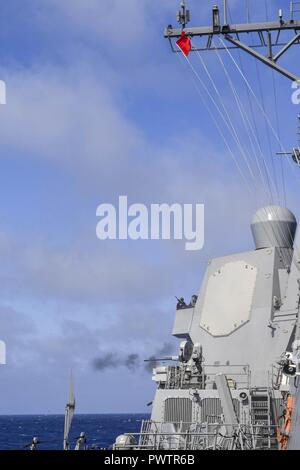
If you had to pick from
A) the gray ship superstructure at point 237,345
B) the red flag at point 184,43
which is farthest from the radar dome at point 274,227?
the red flag at point 184,43

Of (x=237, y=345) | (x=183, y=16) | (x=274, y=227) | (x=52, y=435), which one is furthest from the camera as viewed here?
(x=52, y=435)

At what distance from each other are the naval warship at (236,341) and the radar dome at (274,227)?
0.03 metres

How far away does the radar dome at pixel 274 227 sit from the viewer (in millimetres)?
19625

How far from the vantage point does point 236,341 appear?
18.0 meters

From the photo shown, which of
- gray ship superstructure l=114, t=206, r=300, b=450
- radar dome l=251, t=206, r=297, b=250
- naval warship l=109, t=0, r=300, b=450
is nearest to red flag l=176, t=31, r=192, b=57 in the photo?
naval warship l=109, t=0, r=300, b=450

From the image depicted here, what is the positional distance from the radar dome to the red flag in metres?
6.64

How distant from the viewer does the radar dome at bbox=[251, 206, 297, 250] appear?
19.6 m

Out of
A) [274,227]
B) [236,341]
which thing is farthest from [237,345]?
[274,227]

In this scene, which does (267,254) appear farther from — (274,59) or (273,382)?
(274,59)

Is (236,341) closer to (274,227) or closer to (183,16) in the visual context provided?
(274,227)

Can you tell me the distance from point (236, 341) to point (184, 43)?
7.25 metres
